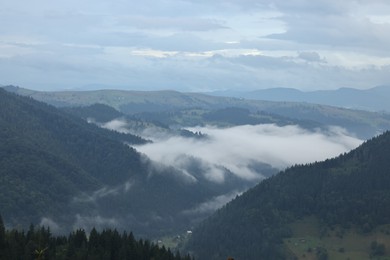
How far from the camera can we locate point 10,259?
178375 mm

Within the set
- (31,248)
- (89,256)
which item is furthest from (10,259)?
(89,256)

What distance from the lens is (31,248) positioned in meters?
189

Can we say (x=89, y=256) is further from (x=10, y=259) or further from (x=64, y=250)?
(x=10, y=259)

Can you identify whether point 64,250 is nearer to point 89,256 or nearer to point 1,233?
point 89,256

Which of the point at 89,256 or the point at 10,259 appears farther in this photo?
the point at 89,256

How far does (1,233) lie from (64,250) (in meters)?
20.9

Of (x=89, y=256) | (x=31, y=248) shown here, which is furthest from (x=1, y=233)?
(x=89, y=256)

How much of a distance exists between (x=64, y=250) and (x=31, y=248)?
10489 mm

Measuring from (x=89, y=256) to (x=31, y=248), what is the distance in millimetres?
18152

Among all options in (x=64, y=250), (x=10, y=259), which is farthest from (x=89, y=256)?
(x=10, y=259)

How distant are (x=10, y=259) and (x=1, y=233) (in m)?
17.7

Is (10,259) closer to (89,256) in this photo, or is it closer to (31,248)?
(31,248)

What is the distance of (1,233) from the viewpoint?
194 meters
